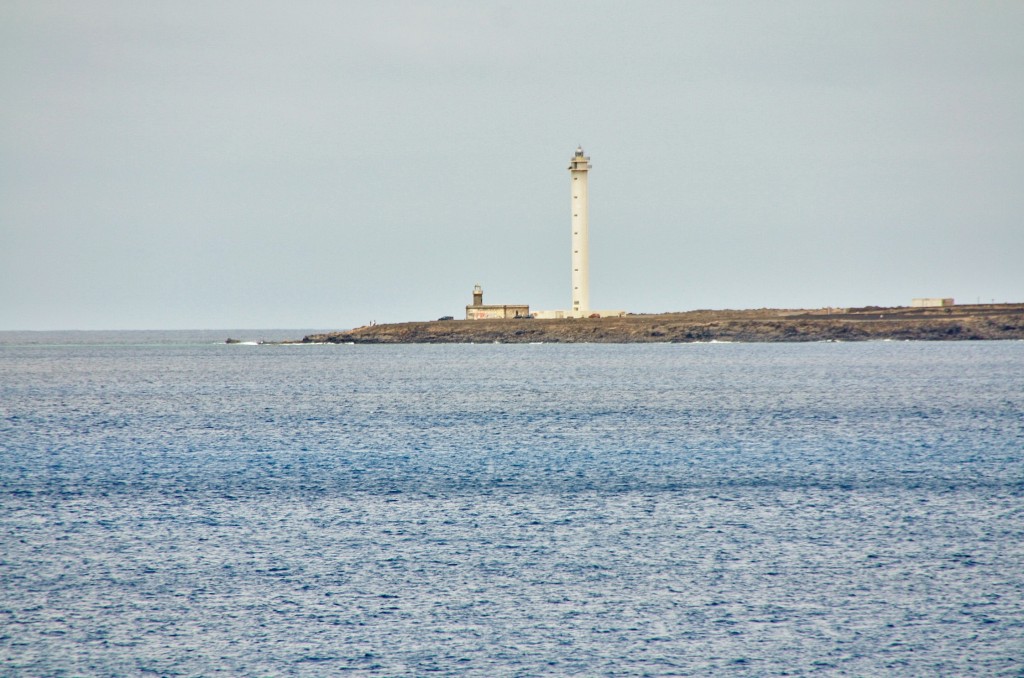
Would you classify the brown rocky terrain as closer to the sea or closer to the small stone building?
the small stone building

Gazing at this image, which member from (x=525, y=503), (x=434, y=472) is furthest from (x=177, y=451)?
(x=525, y=503)

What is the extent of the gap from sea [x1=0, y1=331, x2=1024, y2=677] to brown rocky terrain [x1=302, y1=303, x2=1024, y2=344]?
102408mm

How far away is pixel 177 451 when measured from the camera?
43531 mm

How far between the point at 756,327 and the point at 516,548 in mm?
153042

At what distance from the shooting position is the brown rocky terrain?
155 m

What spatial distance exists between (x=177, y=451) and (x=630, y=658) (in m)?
31.5

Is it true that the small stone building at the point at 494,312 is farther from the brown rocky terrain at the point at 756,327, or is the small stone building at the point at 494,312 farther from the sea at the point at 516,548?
the sea at the point at 516,548

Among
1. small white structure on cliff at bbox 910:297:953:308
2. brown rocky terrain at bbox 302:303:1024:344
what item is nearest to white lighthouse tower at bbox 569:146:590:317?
brown rocky terrain at bbox 302:303:1024:344

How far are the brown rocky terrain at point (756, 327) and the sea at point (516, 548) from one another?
336ft

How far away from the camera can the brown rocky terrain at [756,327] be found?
15475 cm

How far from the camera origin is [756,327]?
561ft

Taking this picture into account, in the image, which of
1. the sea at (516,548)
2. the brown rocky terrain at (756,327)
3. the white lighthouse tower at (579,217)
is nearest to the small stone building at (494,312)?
the brown rocky terrain at (756,327)

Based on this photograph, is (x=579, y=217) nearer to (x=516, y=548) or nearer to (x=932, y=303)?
(x=932, y=303)

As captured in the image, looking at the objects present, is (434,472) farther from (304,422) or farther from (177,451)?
(304,422)
